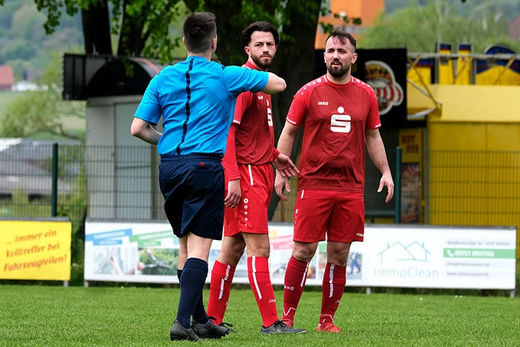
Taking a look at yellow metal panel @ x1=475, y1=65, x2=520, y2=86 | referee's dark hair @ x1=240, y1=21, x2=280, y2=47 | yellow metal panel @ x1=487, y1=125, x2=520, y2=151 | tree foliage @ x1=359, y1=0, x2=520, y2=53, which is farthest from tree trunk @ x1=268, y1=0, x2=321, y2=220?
tree foliage @ x1=359, y1=0, x2=520, y2=53

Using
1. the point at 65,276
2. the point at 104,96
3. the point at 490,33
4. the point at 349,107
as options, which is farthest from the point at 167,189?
the point at 490,33

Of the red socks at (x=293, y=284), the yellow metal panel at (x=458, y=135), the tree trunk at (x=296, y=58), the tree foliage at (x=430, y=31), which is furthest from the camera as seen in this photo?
the tree foliage at (x=430, y=31)

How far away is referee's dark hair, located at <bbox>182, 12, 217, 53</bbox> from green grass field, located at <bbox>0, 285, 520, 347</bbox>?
6.12ft

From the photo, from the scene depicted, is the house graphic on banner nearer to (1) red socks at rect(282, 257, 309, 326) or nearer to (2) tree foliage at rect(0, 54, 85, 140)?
(1) red socks at rect(282, 257, 309, 326)

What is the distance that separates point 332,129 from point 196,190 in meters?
1.54

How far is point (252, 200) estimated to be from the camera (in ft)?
23.6

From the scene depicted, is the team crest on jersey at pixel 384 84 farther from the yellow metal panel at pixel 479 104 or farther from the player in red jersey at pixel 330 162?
the player in red jersey at pixel 330 162

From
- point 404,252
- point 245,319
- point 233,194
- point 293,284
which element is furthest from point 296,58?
point 233,194

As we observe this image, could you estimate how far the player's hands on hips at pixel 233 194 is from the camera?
693 cm

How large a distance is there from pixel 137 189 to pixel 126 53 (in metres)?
6.41

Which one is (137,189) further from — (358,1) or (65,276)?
(358,1)

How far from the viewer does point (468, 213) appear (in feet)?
52.3

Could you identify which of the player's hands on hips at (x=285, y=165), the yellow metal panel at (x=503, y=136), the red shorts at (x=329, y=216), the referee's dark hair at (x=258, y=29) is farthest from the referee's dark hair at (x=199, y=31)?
the yellow metal panel at (x=503, y=136)

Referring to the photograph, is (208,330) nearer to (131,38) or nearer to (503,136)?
(131,38)
